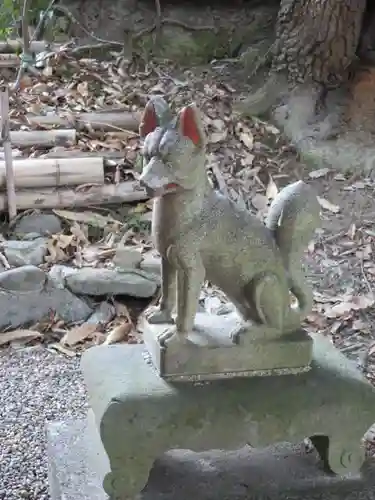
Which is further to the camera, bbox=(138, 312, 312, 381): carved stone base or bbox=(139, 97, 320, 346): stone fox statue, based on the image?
bbox=(138, 312, 312, 381): carved stone base

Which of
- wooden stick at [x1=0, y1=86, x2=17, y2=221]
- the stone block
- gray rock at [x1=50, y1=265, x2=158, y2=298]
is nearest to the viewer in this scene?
the stone block

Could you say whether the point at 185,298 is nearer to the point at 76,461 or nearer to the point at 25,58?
the point at 76,461

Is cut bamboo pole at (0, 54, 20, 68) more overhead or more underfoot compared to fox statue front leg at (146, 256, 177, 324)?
more underfoot

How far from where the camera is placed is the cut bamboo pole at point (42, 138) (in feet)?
14.2

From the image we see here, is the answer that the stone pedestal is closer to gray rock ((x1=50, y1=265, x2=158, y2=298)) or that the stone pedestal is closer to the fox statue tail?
the fox statue tail

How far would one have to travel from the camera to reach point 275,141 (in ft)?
15.4

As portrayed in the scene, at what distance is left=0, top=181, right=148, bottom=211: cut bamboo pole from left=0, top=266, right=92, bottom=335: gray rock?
2.20 feet

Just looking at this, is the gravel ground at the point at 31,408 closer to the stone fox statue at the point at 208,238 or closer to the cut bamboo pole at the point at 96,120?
the stone fox statue at the point at 208,238

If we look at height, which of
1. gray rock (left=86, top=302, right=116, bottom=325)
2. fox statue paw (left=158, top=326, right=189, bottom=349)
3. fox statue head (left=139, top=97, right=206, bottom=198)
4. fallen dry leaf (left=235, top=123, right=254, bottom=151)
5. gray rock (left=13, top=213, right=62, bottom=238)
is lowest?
gray rock (left=86, top=302, right=116, bottom=325)

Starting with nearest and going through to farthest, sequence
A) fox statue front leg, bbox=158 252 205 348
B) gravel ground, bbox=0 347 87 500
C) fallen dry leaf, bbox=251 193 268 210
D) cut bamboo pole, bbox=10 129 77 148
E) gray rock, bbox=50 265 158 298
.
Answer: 1. fox statue front leg, bbox=158 252 205 348
2. gravel ground, bbox=0 347 87 500
3. gray rock, bbox=50 265 158 298
4. fallen dry leaf, bbox=251 193 268 210
5. cut bamboo pole, bbox=10 129 77 148

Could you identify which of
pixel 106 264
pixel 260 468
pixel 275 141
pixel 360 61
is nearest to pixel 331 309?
pixel 106 264

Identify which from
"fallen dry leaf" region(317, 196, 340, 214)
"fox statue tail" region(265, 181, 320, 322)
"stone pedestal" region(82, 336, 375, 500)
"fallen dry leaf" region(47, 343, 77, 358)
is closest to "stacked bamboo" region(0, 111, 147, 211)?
"fallen dry leaf" region(317, 196, 340, 214)

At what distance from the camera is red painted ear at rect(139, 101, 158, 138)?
160 centimetres

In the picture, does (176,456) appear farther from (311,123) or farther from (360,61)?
(360,61)
